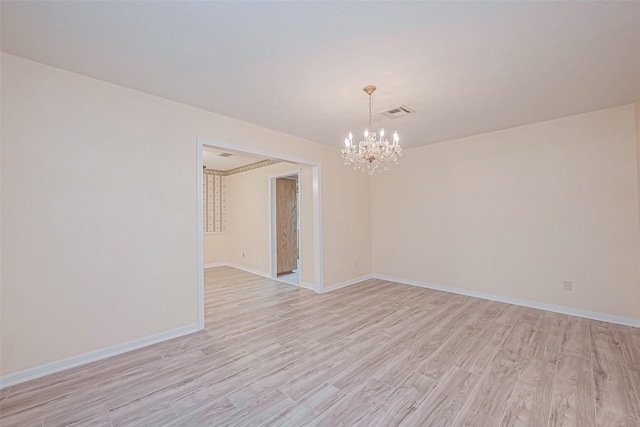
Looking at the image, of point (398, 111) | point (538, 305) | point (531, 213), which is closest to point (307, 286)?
point (398, 111)

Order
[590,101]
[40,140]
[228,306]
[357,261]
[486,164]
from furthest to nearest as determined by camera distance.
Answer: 1. [357,261]
2. [486,164]
3. [228,306]
4. [590,101]
5. [40,140]

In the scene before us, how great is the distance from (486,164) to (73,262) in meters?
5.28

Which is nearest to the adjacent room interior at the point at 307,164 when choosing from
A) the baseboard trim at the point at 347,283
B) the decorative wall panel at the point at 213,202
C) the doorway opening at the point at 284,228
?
the baseboard trim at the point at 347,283

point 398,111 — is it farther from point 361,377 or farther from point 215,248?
point 215,248

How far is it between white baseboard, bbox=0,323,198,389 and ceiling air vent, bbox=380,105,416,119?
134 inches

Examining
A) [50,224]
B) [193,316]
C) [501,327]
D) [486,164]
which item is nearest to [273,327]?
[193,316]

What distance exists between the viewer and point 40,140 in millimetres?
2188

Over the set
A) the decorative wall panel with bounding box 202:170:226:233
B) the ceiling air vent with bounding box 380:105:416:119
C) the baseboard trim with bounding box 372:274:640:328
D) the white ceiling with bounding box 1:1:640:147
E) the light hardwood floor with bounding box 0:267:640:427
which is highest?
the white ceiling with bounding box 1:1:640:147

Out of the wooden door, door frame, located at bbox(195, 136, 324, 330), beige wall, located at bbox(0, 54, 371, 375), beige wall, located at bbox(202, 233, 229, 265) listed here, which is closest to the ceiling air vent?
door frame, located at bbox(195, 136, 324, 330)

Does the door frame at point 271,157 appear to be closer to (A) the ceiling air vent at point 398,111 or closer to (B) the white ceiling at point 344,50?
(B) the white ceiling at point 344,50

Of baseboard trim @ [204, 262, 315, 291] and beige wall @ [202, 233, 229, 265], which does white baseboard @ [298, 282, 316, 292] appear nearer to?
baseboard trim @ [204, 262, 315, 291]

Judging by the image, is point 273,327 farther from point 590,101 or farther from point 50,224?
point 590,101

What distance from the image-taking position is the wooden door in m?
5.83

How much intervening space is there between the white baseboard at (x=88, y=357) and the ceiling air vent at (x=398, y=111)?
3.41 m
